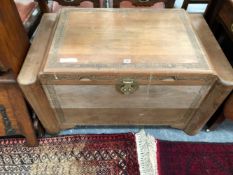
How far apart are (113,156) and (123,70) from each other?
51 centimetres

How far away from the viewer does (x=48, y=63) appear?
753 mm

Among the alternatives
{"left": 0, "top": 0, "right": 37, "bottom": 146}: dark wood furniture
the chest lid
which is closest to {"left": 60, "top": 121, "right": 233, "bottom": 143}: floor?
{"left": 0, "top": 0, "right": 37, "bottom": 146}: dark wood furniture

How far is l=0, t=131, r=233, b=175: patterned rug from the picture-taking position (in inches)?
39.0

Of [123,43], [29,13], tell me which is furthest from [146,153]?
[29,13]

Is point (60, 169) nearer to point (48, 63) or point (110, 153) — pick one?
point (110, 153)

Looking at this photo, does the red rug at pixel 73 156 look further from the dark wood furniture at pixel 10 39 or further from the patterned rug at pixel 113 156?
the dark wood furniture at pixel 10 39

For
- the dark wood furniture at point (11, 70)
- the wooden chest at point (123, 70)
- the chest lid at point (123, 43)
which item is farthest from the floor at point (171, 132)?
the chest lid at point (123, 43)

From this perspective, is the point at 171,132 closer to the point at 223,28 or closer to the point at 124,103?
the point at 124,103

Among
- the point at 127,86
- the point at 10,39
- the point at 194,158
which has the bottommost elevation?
the point at 194,158

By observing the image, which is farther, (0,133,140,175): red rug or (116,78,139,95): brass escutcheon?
(0,133,140,175): red rug

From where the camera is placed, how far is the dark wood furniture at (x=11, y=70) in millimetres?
683

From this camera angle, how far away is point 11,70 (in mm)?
749

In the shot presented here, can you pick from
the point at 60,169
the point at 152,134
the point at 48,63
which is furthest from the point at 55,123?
the point at 152,134

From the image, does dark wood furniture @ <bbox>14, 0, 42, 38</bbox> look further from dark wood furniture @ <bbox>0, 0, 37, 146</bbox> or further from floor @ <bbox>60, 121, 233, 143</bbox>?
floor @ <bbox>60, 121, 233, 143</bbox>
